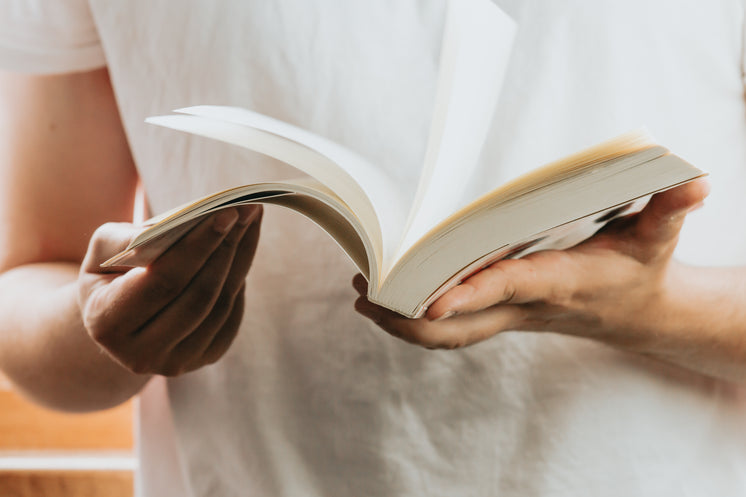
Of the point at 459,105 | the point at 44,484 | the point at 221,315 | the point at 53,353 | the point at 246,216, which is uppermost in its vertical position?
the point at 459,105

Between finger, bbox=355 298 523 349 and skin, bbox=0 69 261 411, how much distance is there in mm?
111

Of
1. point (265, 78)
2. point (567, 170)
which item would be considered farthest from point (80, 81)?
point (567, 170)

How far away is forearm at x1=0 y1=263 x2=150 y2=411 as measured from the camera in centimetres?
60

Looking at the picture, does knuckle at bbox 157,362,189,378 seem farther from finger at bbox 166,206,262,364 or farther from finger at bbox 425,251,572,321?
finger at bbox 425,251,572,321

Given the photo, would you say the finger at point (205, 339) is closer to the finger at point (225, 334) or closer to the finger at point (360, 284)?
the finger at point (225, 334)

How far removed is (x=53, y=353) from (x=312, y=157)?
1.30ft

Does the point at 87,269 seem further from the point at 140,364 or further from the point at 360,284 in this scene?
the point at 360,284

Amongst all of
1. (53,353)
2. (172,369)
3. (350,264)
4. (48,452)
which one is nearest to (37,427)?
(48,452)

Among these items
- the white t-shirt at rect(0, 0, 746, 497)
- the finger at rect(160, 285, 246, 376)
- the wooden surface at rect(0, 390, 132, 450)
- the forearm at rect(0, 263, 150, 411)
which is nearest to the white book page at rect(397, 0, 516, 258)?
the white t-shirt at rect(0, 0, 746, 497)

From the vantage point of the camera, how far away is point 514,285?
1.20ft

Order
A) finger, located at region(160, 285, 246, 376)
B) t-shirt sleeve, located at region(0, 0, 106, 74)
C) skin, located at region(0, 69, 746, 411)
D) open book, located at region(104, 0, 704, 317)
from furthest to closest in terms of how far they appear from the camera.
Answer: t-shirt sleeve, located at region(0, 0, 106, 74)
finger, located at region(160, 285, 246, 376)
skin, located at region(0, 69, 746, 411)
open book, located at region(104, 0, 704, 317)

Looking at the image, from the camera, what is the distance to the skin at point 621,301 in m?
0.37

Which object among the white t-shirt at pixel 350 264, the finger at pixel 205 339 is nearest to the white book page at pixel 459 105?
the white t-shirt at pixel 350 264

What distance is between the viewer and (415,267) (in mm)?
324
